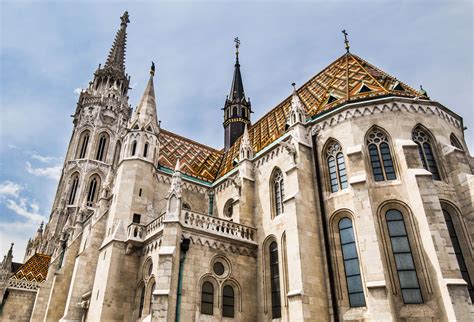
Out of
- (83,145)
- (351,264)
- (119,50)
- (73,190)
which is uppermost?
(119,50)

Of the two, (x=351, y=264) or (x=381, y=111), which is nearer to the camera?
(x=351, y=264)

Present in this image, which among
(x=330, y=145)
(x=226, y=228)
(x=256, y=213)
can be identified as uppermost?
(x=330, y=145)

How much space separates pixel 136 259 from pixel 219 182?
7.92m

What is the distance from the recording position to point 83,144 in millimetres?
52531

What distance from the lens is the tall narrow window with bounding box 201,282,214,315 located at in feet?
51.7

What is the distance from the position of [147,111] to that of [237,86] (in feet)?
48.5

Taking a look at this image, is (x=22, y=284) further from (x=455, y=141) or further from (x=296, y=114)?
(x=455, y=141)

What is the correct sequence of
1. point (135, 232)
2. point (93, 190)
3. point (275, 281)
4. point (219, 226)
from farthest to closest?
point (93, 190) < point (135, 232) < point (219, 226) < point (275, 281)

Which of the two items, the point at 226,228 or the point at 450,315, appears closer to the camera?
the point at 450,315

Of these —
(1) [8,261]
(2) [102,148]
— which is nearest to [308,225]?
(1) [8,261]

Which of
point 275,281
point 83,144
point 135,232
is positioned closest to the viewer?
point 275,281

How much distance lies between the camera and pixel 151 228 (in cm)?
1845

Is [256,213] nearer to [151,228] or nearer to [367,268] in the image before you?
[151,228]

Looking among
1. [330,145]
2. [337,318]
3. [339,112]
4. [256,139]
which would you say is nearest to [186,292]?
[337,318]
